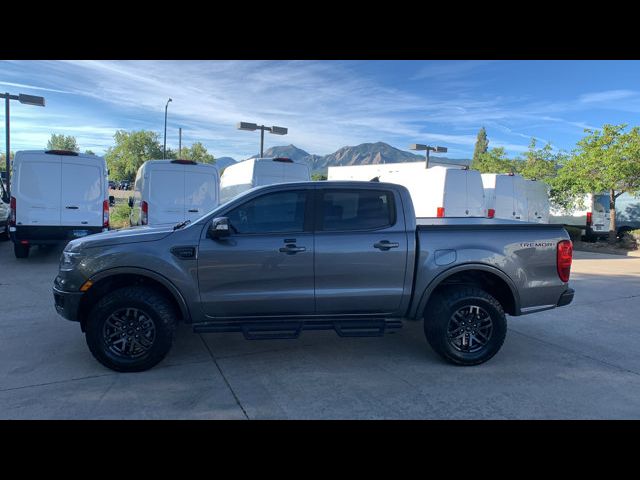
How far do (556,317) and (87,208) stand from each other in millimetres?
9814

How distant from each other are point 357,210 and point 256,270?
1220 mm

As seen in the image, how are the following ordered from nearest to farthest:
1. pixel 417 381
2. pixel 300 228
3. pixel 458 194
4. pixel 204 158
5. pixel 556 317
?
pixel 417 381 < pixel 300 228 < pixel 556 317 < pixel 458 194 < pixel 204 158

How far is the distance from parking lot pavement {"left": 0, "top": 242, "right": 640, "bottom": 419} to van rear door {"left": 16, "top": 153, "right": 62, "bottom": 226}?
Answer: 445 cm

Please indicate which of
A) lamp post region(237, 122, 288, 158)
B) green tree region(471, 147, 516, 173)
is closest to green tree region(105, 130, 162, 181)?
lamp post region(237, 122, 288, 158)

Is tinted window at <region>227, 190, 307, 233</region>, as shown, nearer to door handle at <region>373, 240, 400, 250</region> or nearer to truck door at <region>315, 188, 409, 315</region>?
truck door at <region>315, 188, 409, 315</region>

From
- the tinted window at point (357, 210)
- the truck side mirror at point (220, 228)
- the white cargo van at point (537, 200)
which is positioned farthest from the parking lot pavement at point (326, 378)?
the white cargo van at point (537, 200)

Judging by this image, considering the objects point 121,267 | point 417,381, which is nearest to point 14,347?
point 121,267

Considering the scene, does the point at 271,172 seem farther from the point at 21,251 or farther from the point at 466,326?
the point at 466,326

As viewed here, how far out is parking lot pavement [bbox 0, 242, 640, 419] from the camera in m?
3.42

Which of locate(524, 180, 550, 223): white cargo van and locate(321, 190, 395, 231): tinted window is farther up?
locate(524, 180, 550, 223): white cargo van

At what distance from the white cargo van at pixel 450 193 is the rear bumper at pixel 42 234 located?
8.96 m

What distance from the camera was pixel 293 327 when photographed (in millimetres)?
4156

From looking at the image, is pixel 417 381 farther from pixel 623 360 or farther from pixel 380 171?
pixel 380 171

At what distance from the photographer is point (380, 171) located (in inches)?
711
